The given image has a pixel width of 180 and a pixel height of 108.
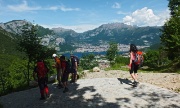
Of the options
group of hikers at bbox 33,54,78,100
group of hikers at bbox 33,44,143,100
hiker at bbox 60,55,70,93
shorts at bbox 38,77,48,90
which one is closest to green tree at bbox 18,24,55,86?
group of hikers at bbox 33,54,78,100

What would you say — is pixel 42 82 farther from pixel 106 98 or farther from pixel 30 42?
pixel 30 42

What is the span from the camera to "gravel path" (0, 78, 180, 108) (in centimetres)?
1397

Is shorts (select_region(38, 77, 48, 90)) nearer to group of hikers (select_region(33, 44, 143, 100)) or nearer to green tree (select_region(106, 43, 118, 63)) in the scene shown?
→ group of hikers (select_region(33, 44, 143, 100))

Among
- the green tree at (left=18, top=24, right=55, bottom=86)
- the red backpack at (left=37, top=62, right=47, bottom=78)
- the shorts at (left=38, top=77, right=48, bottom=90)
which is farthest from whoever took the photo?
the green tree at (left=18, top=24, right=55, bottom=86)

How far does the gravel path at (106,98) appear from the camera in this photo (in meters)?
14.0

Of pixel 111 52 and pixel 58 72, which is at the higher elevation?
pixel 58 72

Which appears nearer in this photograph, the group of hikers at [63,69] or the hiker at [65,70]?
the group of hikers at [63,69]

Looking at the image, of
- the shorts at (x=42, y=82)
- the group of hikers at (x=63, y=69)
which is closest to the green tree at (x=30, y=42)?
the group of hikers at (x=63, y=69)

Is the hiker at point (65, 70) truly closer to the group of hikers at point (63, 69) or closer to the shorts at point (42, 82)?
the group of hikers at point (63, 69)

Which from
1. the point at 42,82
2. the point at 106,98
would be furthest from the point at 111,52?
the point at 106,98

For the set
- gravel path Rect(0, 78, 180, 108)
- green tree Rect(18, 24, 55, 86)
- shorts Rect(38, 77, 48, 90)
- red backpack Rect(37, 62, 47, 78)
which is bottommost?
gravel path Rect(0, 78, 180, 108)

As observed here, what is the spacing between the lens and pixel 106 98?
15266mm

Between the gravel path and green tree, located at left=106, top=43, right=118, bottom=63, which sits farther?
green tree, located at left=106, top=43, right=118, bottom=63

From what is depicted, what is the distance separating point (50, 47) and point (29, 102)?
21.4 meters
